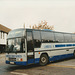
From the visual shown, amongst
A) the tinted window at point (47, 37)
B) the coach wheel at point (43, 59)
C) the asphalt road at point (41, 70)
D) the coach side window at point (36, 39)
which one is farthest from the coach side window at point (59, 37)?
the asphalt road at point (41, 70)

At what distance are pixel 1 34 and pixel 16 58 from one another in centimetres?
2718

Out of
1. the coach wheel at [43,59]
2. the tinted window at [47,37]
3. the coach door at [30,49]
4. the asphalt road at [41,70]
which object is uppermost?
the tinted window at [47,37]

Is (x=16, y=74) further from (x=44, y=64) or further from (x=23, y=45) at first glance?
(x=44, y=64)

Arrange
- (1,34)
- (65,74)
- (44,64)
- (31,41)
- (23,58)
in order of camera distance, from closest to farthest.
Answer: (65,74)
(23,58)
(31,41)
(44,64)
(1,34)

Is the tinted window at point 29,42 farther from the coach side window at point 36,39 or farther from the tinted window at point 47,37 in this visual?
the tinted window at point 47,37

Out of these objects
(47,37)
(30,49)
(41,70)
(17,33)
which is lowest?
(41,70)

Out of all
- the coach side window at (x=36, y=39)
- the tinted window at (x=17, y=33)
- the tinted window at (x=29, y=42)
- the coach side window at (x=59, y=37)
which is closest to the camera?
the tinted window at (x=29, y=42)

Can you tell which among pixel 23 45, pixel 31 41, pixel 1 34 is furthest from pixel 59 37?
pixel 1 34

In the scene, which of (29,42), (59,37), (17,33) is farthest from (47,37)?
(17,33)

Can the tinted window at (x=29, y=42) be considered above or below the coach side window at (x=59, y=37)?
below

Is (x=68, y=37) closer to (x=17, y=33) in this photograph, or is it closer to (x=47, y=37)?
(x=47, y=37)

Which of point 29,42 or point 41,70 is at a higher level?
point 29,42

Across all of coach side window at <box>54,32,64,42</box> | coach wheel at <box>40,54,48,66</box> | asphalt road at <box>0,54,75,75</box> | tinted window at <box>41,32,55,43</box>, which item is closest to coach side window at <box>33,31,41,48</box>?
tinted window at <box>41,32,55,43</box>

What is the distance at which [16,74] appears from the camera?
803 cm
